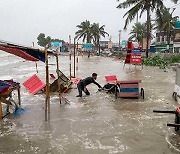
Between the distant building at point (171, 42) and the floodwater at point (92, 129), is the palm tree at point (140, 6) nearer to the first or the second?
the distant building at point (171, 42)

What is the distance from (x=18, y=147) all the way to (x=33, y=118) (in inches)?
90.6

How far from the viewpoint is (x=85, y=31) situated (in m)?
69.6

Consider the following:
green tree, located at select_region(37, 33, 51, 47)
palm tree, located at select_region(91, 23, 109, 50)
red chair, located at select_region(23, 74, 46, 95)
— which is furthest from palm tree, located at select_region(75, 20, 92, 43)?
red chair, located at select_region(23, 74, 46, 95)

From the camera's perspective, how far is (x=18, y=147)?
236 inches

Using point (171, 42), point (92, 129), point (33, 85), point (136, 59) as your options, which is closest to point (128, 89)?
point (92, 129)

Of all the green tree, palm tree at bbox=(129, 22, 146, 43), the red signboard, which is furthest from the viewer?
the green tree

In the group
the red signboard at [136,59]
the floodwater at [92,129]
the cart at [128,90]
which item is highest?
the red signboard at [136,59]

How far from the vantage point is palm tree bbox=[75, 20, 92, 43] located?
69.6 meters

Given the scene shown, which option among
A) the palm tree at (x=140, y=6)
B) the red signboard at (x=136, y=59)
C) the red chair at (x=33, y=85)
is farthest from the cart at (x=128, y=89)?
the palm tree at (x=140, y=6)

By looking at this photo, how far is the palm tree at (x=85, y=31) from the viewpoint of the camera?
69562 mm

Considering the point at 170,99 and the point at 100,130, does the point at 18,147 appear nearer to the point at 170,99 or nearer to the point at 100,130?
the point at 100,130

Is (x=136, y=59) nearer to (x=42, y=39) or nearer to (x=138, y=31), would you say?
(x=138, y=31)

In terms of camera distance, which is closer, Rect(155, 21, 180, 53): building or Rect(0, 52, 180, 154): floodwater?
Rect(0, 52, 180, 154): floodwater

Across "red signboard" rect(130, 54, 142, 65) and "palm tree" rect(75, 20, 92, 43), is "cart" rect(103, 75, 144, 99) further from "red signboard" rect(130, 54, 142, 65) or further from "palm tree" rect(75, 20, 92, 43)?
"palm tree" rect(75, 20, 92, 43)
